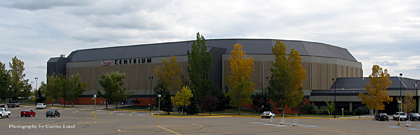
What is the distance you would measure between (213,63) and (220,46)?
27.4ft

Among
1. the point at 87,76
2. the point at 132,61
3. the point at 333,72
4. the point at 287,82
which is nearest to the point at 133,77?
the point at 132,61

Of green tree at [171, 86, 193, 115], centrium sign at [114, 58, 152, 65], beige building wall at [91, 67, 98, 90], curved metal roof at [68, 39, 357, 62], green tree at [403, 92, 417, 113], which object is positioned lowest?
green tree at [403, 92, 417, 113]

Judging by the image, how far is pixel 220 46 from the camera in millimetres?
93750

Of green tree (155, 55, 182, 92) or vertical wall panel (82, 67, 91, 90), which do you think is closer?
green tree (155, 55, 182, 92)

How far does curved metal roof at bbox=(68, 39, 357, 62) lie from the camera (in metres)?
91.9

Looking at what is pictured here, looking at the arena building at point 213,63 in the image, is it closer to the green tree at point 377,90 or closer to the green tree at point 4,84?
the green tree at point 4,84

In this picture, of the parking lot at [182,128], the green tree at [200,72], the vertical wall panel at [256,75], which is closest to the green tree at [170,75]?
the green tree at [200,72]

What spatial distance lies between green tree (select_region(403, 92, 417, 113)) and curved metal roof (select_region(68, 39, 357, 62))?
2467cm

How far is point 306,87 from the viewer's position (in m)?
89.0

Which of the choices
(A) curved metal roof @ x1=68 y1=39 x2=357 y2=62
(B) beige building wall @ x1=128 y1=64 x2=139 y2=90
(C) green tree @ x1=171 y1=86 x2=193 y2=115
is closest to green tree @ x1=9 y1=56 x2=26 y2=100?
(A) curved metal roof @ x1=68 y1=39 x2=357 y2=62

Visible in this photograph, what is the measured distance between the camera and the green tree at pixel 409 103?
71713mm

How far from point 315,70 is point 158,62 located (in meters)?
38.4

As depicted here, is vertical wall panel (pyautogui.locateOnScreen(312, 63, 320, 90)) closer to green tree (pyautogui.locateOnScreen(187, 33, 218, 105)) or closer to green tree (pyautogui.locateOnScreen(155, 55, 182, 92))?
green tree (pyautogui.locateOnScreen(187, 33, 218, 105))

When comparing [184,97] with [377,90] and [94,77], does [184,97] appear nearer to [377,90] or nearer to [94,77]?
[377,90]
